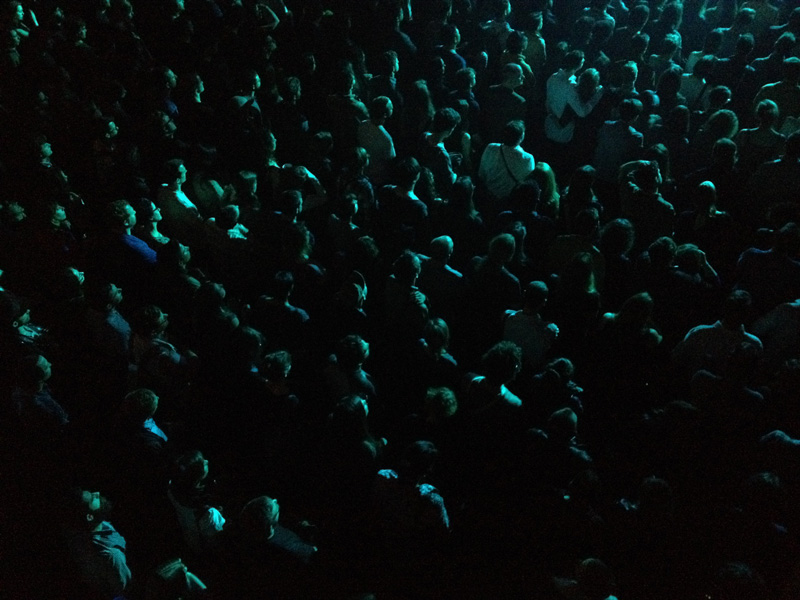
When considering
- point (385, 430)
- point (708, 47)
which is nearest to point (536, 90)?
point (708, 47)

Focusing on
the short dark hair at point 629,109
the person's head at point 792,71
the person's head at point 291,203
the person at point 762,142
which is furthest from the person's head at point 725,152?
the person's head at point 291,203

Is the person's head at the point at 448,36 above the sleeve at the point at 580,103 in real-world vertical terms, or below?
above

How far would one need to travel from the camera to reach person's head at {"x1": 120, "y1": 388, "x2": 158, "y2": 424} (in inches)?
130

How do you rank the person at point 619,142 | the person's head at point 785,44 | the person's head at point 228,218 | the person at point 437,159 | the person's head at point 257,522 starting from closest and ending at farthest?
the person's head at point 257,522, the person's head at point 228,218, the person at point 437,159, the person at point 619,142, the person's head at point 785,44

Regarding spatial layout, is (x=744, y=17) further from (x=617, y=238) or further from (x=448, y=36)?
(x=617, y=238)

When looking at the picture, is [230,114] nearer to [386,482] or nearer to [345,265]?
[345,265]

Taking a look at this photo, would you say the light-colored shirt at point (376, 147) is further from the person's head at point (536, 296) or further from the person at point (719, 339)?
the person at point (719, 339)

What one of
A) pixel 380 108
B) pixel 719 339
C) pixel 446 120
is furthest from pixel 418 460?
pixel 380 108

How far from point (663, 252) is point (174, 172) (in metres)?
3.51

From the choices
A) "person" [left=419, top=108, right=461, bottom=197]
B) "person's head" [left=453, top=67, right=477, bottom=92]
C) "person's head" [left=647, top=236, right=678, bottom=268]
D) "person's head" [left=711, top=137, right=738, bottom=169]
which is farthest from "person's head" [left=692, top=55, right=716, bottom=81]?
"person's head" [left=647, top=236, right=678, bottom=268]

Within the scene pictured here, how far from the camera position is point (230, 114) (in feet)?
17.9

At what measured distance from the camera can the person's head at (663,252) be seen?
386cm

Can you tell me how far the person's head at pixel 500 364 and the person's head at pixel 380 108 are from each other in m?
2.60

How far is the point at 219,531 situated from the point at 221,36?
543cm
